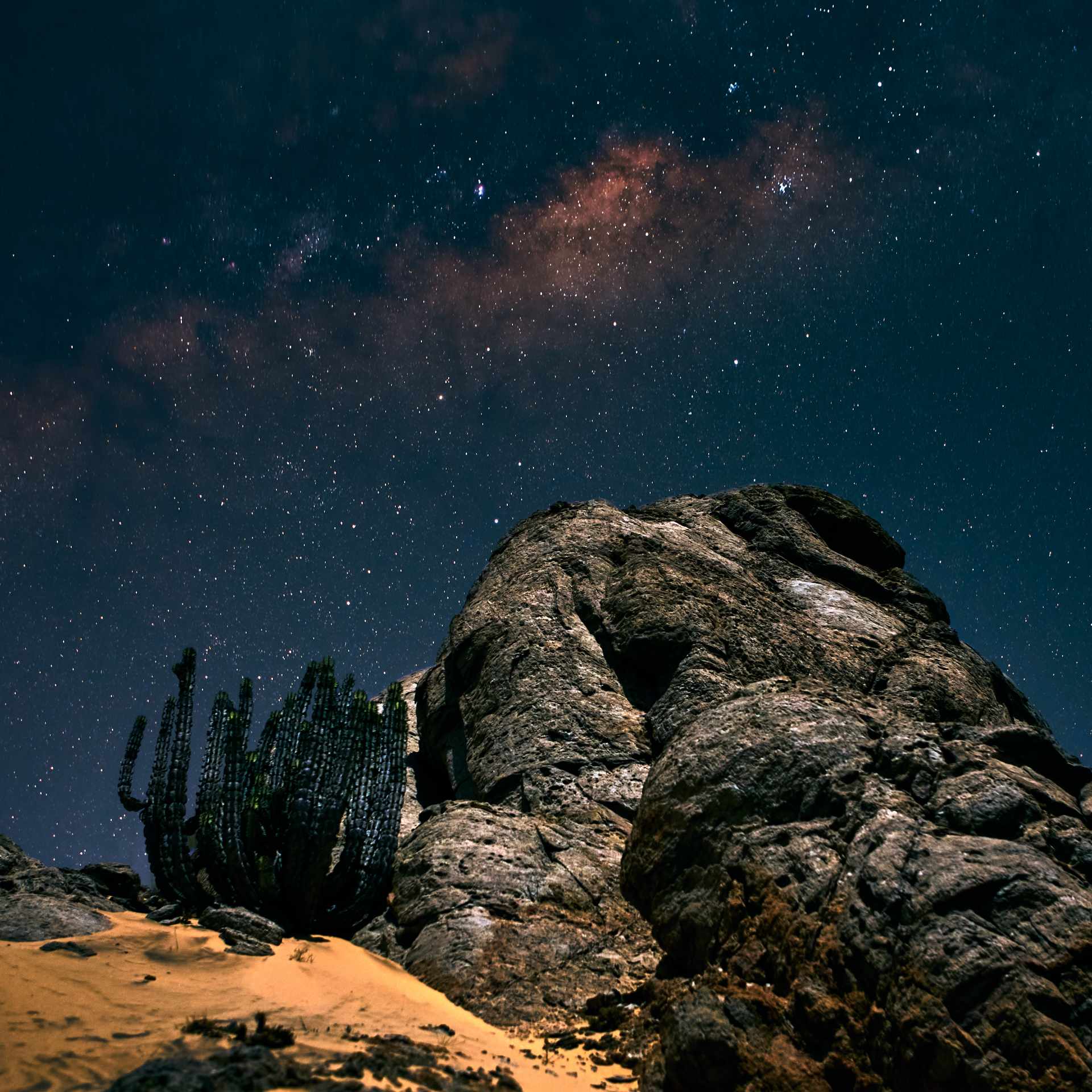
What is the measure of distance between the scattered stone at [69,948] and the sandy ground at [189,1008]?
6 cm

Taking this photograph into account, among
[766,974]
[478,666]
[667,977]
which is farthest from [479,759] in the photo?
[766,974]

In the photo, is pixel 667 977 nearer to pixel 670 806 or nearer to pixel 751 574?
pixel 670 806

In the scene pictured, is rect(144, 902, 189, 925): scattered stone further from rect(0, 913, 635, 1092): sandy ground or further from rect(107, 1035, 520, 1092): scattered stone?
rect(107, 1035, 520, 1092): scattered stone

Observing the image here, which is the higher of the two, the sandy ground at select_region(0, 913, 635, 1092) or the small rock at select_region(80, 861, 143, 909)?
the small rock at select_region(80, 861, 143, 909)

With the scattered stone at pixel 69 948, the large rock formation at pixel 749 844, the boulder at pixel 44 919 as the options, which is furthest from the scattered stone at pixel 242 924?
the scattered stone at pixel 69 948

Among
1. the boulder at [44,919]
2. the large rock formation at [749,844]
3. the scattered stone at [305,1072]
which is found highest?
the large rock formation at [749,844]

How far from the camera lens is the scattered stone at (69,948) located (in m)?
5.90

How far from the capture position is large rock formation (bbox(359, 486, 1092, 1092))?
4656 millimetres

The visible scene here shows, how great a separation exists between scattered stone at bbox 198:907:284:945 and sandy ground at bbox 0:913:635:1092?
20 cm

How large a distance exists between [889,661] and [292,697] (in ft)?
33.7

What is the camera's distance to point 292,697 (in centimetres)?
950

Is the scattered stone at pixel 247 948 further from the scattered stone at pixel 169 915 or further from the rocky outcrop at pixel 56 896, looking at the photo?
the rocky outcrop at pixel 56 896

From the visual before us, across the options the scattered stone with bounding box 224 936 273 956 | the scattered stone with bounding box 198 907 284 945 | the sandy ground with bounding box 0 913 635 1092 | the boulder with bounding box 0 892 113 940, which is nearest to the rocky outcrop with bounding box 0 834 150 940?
the boulder with bounding box 0 892 113 940

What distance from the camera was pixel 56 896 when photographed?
7.40 metres
